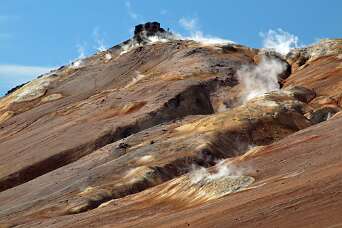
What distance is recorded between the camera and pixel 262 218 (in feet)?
88.2

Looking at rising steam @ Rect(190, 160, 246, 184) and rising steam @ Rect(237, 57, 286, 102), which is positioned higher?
rising steam @ Rect(237, 57, 286, 102)

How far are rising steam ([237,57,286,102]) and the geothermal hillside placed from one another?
0.60 feet

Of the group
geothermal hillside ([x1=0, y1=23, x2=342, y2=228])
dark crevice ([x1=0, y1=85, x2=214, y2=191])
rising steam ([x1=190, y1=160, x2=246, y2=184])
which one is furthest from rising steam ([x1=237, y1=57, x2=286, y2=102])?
rising steam ([x1=190, y1=160, x2=246, y2=184])

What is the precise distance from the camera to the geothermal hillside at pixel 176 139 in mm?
32312

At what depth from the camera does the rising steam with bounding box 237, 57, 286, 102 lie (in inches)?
2805

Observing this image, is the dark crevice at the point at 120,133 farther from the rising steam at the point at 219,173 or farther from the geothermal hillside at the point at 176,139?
the rising steam at the point at 219,173

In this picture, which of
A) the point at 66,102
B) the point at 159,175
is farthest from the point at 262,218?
the point at 66,102

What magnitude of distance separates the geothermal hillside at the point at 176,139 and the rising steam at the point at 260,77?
0.18m

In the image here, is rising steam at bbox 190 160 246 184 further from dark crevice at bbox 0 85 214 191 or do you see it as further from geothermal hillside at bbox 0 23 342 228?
dark crevice at bbox 0 85 214 191

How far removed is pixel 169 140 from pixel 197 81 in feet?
58.5

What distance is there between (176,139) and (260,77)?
78.2ft

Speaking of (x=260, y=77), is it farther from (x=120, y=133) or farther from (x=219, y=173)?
(x=219, y=173)

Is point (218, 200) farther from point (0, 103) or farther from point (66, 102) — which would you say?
point (0, 103)

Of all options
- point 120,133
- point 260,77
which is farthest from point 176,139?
point 260,77
